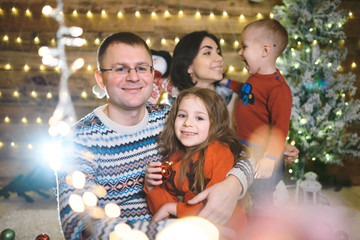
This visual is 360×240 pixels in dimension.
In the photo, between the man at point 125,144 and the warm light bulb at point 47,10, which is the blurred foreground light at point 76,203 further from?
the warm light bulb at point 47,10

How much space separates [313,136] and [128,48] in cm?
243

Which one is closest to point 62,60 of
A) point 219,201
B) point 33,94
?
point 33,94

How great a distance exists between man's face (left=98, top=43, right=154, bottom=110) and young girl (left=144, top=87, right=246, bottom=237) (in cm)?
24

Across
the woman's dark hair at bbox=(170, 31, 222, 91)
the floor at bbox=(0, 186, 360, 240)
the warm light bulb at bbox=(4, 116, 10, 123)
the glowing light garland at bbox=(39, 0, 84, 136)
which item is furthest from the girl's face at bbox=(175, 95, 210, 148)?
the warm light bulb at bbox=(4, 116, 10, 123)

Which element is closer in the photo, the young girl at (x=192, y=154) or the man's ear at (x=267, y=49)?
the young girl at (x=192, y=154)

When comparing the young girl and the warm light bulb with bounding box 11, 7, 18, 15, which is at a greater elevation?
the warm light bulb with bounding box 11, 7, 18, 15

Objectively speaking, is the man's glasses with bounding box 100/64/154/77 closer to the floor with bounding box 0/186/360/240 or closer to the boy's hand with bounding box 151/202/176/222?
the boy's hand with bounding box 151/202/176/222

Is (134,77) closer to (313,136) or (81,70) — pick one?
(313,136)

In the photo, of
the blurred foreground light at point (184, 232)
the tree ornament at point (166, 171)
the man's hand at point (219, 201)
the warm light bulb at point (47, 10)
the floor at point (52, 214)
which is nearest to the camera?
the blurred foreground light at point (184, 232)

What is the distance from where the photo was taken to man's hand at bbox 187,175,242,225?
120cm

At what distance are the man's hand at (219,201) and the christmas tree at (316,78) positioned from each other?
6.51 ft

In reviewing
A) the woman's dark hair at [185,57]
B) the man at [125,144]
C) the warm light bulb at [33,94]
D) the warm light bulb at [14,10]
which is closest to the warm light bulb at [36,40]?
the warm light bulb at [14,10]

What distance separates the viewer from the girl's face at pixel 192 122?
1.46m

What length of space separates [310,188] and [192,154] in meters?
2.13
